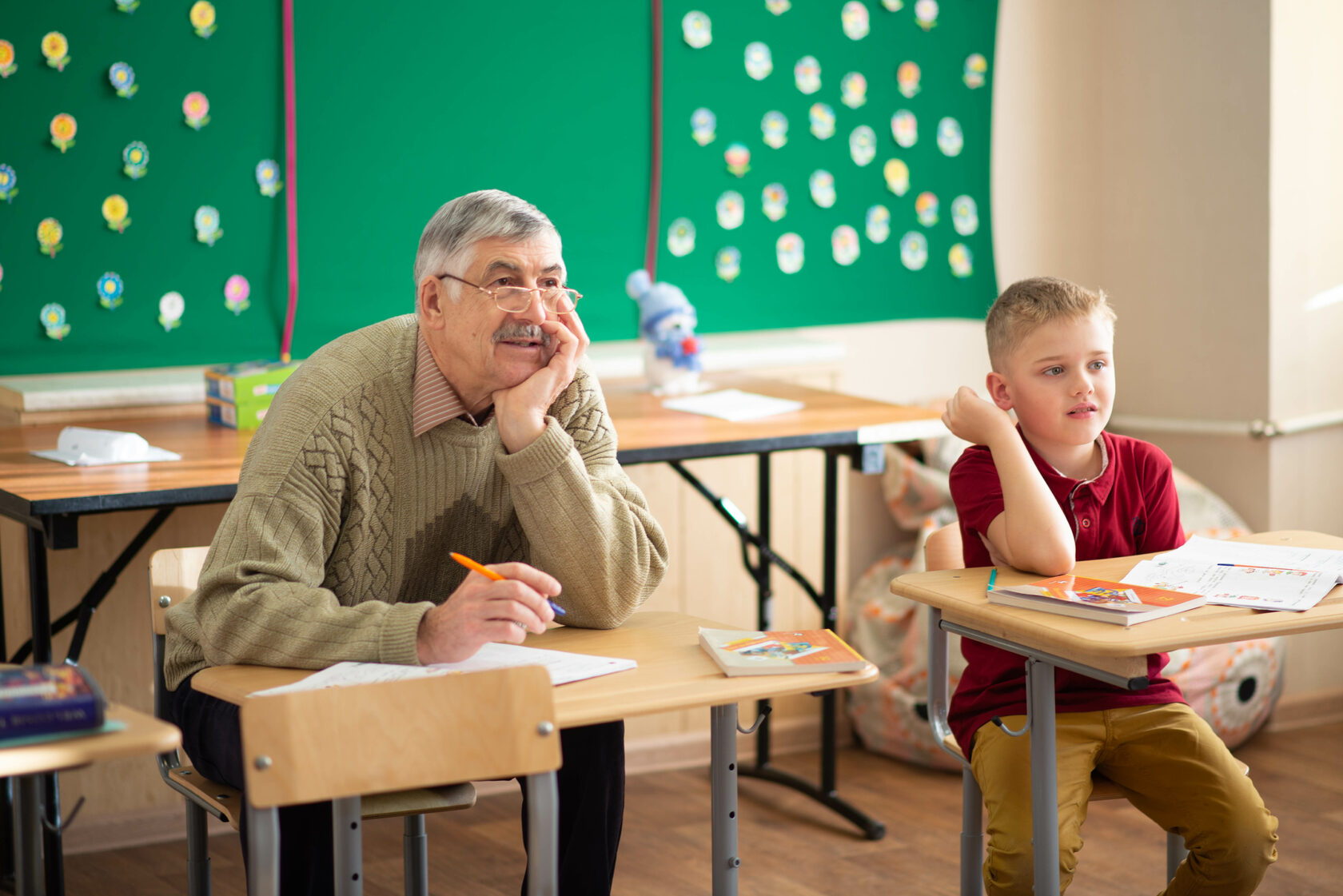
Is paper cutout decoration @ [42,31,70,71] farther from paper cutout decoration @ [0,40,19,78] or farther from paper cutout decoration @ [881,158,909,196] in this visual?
paper cutout decoration @ [881,158,909,196]

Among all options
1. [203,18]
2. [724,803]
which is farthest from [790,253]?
[724,803]

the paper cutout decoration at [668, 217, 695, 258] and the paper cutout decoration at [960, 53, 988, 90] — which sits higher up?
the paper cutout decoration at [960, 53, 988, 90]

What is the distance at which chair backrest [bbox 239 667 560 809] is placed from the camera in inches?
55.0

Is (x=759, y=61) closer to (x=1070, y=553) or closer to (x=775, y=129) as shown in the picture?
(x=775, y=129)

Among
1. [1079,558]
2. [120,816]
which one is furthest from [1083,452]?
[120,816]

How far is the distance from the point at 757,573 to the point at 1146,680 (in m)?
1.66

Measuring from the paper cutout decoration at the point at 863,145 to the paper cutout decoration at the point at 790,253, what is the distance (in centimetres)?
26

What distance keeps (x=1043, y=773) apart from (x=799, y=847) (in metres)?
1.21

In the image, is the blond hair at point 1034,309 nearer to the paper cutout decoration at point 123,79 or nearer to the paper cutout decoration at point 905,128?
the paper cutout decoration at point 905,128

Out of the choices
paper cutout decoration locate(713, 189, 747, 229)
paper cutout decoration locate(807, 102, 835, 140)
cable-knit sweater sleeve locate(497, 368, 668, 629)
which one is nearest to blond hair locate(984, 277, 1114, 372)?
cable-knit sweater sleeve locate(497, 368, 668, 629)

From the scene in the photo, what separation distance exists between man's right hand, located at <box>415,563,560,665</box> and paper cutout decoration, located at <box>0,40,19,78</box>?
5.67 ft

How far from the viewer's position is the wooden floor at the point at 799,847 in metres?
2.73

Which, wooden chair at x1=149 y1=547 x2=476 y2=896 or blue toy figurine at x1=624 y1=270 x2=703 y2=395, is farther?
blue toy figurine at x1=624 y1=270 x2=703 y2=395

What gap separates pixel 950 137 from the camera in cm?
382
